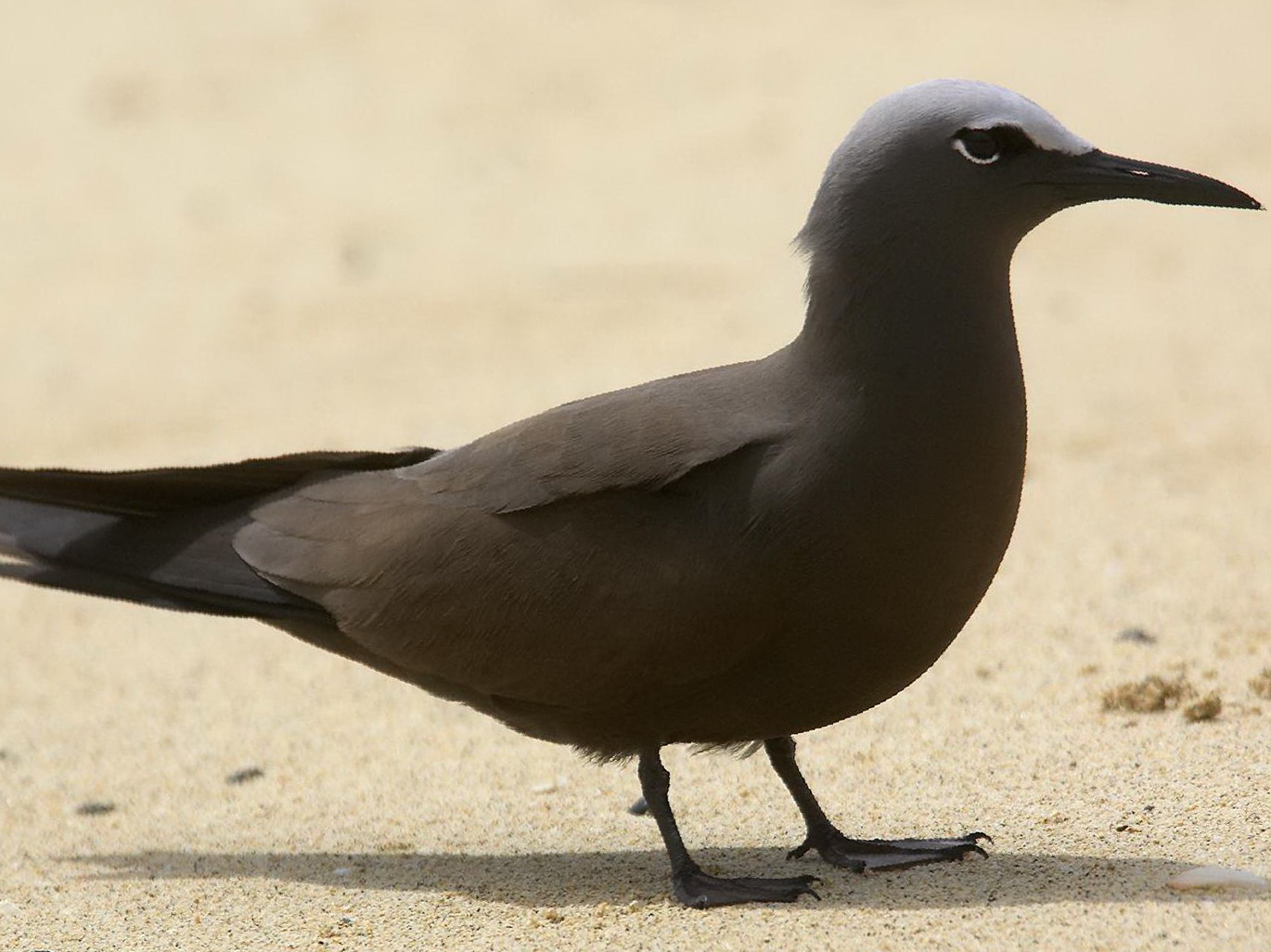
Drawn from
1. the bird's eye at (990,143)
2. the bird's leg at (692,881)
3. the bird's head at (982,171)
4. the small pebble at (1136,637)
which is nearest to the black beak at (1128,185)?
the bird's head at (982,171)

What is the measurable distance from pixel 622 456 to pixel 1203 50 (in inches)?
487

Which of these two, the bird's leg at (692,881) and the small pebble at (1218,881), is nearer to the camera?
the small pebble at (1218,881)

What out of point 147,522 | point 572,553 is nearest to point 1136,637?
point 572,553

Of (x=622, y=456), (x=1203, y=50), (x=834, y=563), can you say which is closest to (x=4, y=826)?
(x=622, y=456)

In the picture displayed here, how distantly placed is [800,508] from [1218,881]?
4.03 ft

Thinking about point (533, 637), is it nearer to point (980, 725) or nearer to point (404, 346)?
point (980, 725)

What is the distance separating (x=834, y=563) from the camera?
13.6 feet

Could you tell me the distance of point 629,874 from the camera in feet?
15.7

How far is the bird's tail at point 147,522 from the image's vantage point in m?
5.09

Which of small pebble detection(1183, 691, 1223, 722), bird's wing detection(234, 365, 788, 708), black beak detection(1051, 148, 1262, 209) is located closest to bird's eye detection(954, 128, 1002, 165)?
black beak detection(1051, 148, 1262, 209)

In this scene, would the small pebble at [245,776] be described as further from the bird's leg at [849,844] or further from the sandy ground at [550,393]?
the bird's leg at [849,844]

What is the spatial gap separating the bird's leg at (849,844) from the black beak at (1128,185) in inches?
60.1

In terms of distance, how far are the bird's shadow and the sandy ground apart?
0.02 meters

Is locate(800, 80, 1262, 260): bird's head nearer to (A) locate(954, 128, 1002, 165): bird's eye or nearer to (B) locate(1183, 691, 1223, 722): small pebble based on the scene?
(A) locate(954, 128, 1002, 165): bird's eye
